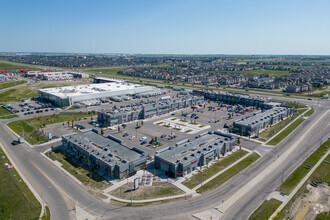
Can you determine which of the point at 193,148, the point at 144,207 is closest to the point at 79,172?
the point at 144,207

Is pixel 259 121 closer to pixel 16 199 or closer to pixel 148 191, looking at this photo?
pixel 148 191

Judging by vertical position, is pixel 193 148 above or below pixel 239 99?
below

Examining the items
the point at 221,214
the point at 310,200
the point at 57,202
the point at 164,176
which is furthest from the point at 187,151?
the point at 57,202

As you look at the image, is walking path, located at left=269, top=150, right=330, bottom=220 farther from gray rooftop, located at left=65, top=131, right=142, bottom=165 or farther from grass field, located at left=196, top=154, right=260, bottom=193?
gray rooftop, located at left=65, top=131, right=142, bottom=165

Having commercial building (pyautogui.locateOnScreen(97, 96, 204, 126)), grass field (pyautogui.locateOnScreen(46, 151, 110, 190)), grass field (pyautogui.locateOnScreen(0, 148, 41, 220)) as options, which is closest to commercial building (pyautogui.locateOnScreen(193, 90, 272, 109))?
commercial building (pyautogui.locateOnScreen(97, 96, 204, 126))

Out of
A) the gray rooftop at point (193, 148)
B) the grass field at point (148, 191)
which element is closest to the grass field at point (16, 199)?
the grass field at point (148, 191)

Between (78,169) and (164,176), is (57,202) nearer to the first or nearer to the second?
(78,169)
